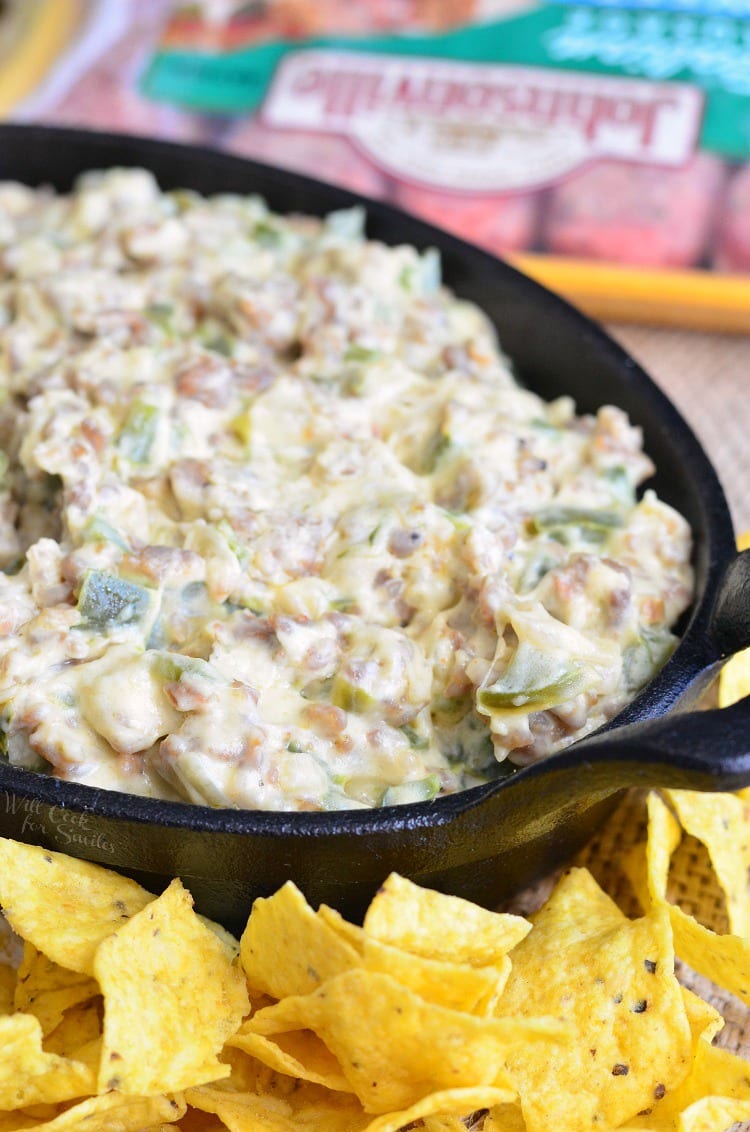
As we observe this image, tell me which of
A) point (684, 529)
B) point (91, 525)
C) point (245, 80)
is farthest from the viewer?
point (245, 80)

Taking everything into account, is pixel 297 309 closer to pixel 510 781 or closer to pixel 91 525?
pixel 91 525

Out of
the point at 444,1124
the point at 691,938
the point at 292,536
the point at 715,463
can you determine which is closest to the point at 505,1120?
the point at 444,1124

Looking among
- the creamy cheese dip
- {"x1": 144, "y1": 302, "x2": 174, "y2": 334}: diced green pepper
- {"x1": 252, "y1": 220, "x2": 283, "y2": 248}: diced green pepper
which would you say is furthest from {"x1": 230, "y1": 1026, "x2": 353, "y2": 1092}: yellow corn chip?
{"x1": 252, "y1": 220, "x2": 283, "y2": 248}: diced green pepper

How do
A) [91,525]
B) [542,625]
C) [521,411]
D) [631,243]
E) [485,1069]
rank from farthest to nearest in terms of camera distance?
[631,243] → [521,411] → [91,525] → [542,625] → [485,1069]

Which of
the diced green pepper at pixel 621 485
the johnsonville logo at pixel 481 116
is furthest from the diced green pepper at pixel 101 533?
the johnsonville logo at pixel 481 116

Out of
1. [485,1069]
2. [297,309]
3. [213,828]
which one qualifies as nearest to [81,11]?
[297,309]

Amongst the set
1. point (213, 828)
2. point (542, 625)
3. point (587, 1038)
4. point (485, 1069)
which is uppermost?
point (542, 625)

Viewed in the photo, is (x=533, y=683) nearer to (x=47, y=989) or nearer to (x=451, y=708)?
(x=451, y=708)
